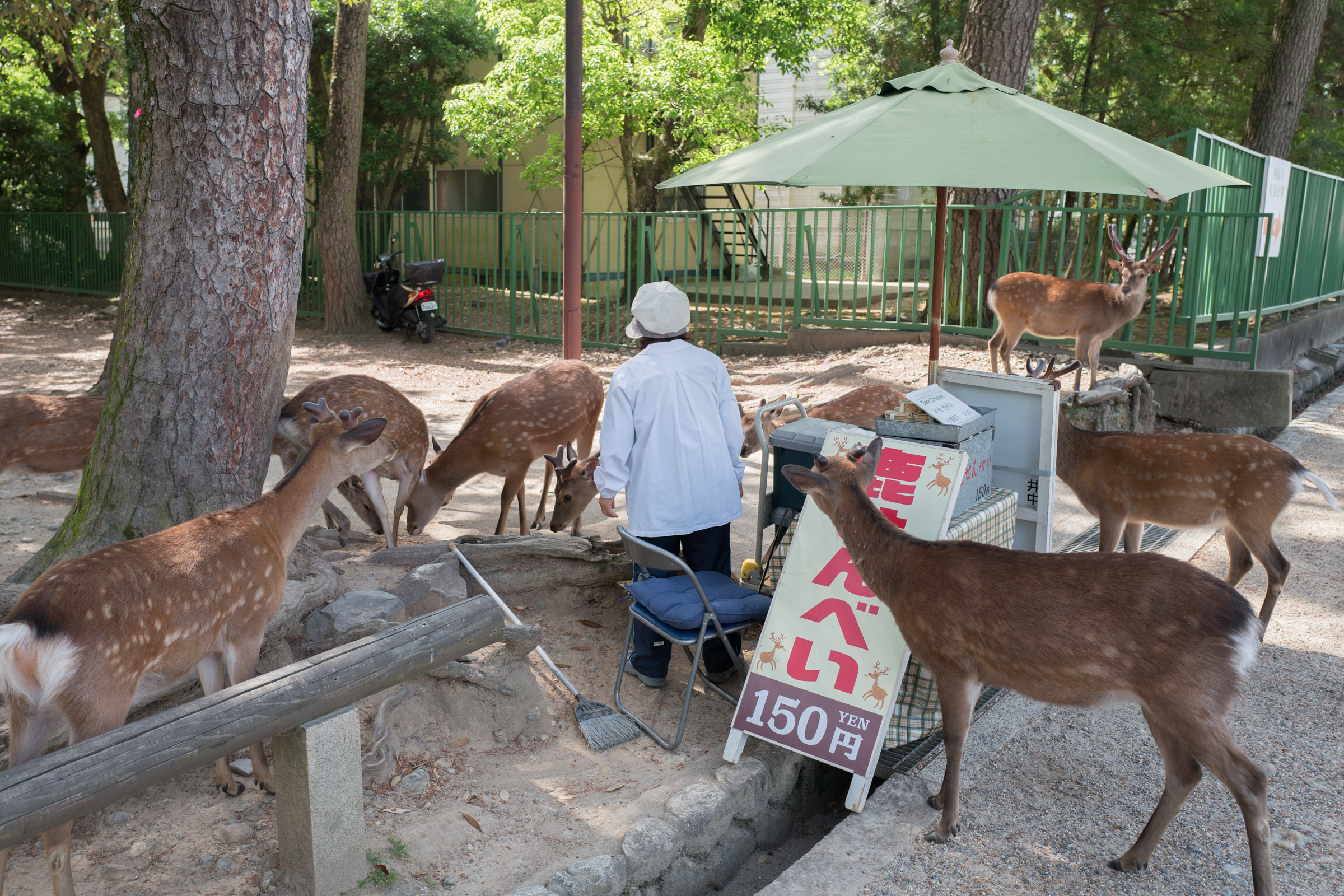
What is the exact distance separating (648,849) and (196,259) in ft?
9.66

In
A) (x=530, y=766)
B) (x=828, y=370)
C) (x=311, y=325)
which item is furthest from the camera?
(x=311, y=325)

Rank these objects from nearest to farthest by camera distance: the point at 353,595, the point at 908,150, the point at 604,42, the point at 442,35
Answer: the point at 353,595, the point at 908,150, the point at 604,42, the point at 442,35

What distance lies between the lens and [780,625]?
3910 millimetres

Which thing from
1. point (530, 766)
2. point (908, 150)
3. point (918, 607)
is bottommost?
point (530, 766)

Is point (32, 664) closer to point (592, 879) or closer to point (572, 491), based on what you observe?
point (592, 879)

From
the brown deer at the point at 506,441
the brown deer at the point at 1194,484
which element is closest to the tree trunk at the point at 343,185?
the brown deer at the point at 506,441

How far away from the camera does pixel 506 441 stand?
6496 mm

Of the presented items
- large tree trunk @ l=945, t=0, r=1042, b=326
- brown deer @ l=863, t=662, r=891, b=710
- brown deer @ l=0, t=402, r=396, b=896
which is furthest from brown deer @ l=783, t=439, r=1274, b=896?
large tree trunk @ l=945, t=0, r=1042, b=326

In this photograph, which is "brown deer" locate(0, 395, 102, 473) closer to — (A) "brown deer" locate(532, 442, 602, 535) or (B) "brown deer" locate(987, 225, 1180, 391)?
(A) "brown deer" locate(532, 442, 602, 535)

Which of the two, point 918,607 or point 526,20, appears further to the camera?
point 526,20

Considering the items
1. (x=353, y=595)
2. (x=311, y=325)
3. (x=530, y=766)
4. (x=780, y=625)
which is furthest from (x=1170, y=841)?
(x=311, y=325)

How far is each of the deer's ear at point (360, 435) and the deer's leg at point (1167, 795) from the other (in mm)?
2967

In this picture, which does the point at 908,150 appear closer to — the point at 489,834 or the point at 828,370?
the point at 489,834

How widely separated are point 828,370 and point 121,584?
8.38 m
